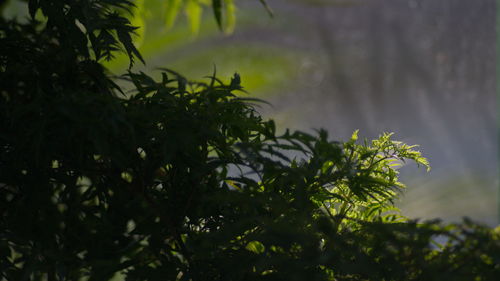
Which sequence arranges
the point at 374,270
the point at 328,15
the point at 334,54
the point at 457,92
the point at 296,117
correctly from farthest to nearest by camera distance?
the point at 328,15 → the point at 334,54 → the point at 457,92 → the point at 296,117 → the point at 374,270

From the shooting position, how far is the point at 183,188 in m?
0.47

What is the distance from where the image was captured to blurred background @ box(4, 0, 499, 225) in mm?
4574

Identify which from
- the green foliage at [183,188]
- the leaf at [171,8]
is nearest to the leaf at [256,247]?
the green foliage at [183,188]

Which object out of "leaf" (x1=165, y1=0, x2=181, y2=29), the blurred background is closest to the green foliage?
"leaf" (x1=165, y1=0, x2=181, y2=29)

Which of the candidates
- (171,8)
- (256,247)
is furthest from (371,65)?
(256,247)

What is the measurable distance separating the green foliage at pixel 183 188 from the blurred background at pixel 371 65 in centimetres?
372

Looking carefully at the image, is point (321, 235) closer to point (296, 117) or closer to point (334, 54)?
point (296, 117)

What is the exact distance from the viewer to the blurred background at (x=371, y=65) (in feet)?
15.0

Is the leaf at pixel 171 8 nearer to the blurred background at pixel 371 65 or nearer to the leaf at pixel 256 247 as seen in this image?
the leaf at pixel 256 247

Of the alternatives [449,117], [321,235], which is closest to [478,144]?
[449,117]

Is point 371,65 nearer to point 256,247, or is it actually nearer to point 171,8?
point 171,8

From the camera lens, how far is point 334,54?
553 centimetres

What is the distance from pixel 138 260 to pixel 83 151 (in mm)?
108

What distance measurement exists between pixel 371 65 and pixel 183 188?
5.36 metres
